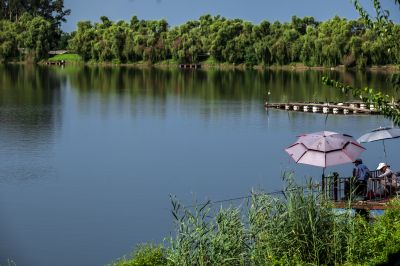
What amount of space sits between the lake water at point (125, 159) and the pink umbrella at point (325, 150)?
5.36 metres

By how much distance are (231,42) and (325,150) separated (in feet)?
347

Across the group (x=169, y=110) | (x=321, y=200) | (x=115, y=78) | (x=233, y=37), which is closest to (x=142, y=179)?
(x=321, y=200)

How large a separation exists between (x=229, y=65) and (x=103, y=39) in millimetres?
24098

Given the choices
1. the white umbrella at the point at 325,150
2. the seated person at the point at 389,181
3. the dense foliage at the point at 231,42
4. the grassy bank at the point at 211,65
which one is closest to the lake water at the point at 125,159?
the white umbrella at the point at 325,150

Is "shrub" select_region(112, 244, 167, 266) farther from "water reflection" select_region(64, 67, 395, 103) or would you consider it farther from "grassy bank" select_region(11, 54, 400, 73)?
"grassy bank" select_region(11, 54, 400, 73)

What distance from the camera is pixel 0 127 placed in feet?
158

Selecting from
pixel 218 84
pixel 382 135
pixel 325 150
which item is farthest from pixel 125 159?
pixel 218 84

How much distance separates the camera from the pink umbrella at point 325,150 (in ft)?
64.9

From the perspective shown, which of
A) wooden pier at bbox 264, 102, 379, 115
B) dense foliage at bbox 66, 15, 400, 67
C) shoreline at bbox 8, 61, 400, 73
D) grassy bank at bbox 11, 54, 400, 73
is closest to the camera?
wooden pier at bbox 264, 102, 379, 115

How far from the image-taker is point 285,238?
42.1 feet

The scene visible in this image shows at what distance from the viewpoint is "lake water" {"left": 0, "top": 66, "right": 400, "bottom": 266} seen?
2344cm

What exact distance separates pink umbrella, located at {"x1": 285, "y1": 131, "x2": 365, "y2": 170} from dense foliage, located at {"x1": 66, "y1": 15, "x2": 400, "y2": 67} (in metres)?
84.3

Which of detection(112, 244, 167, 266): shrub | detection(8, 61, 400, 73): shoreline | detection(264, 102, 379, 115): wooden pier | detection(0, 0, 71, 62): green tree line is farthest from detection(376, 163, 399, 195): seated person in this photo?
detection(0, 0, 71, 62): green tree line

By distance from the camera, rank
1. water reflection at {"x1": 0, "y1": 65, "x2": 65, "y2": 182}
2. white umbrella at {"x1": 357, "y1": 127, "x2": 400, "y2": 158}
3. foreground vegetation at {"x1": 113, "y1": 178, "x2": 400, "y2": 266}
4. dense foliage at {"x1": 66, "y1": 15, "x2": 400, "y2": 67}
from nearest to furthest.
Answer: foreground vegetation at {"x1": 113, "y1": 178, "x2": 400, "y2": 266} → white umbrella at {"x1": 357, "y1": 127, "x2": 400, "y2": 158} → water reflection at {"x1": 0, "y1": 65, "x2": 65, "y2": 182} → dense foliage at {"x1": 66, "y1": 15, "x2": 400, "y2": 67}
